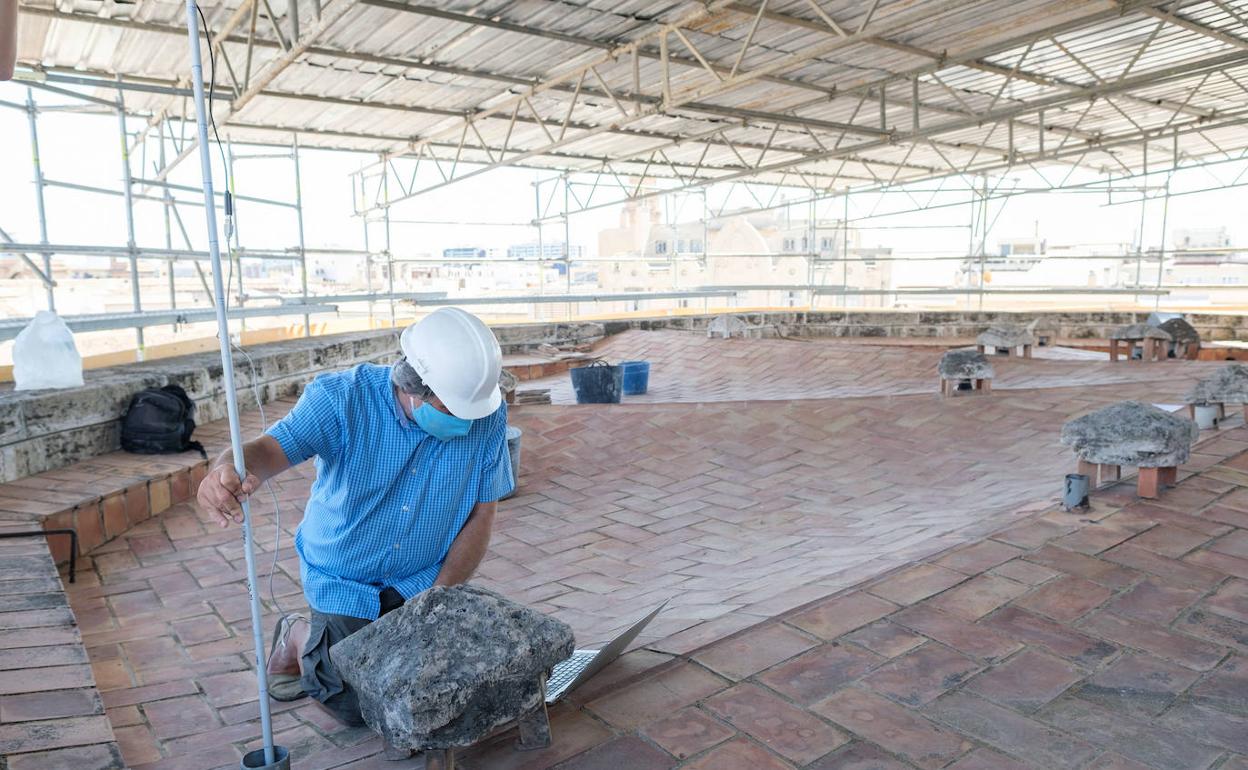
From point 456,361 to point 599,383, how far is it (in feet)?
17.1

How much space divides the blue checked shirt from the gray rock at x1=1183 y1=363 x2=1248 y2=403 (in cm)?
396

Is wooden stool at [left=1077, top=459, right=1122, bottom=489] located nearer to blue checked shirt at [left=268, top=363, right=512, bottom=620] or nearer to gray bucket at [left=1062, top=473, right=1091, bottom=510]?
gray bucket at [left=1062, top=473, right=1091, bottom=510]

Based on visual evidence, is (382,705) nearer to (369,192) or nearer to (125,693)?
(125,693)

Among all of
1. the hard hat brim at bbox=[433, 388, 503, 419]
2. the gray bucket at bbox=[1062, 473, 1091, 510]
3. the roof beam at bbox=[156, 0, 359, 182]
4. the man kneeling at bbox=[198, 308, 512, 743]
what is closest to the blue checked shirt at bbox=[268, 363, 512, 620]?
the man kneeling at bbox=[198, 308, 512, 743]

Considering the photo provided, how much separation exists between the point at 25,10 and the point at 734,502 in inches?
250

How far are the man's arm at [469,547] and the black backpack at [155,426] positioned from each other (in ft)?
7.41

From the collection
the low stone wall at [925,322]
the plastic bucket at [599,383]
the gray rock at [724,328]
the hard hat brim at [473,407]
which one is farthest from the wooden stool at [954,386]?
the low stone wall at [925,322]

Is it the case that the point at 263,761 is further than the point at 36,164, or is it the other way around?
the point at 36,164

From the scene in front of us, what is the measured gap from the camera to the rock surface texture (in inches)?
341

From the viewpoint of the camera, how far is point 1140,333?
8.78 meters

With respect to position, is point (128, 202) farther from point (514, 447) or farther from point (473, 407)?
point (473, 407)

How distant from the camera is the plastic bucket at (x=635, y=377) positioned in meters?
8.08

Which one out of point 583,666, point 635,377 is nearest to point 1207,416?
point 583,666

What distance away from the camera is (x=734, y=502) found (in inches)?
177
